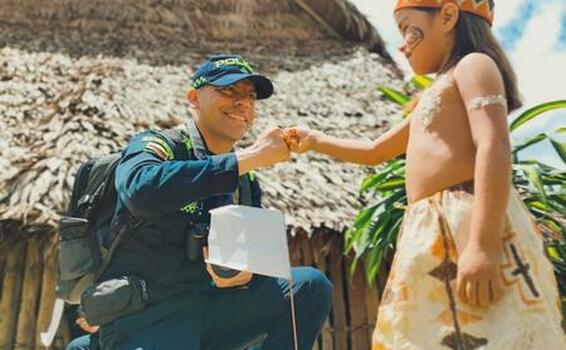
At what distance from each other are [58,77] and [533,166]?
3.95 m

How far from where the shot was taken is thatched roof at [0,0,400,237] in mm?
4164

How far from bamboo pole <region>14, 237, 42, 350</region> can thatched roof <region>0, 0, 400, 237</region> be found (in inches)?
15.6

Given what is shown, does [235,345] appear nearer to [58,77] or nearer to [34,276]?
[34,276]

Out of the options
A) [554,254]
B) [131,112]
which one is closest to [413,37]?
[554,254]

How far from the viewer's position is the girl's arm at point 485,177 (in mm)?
1473

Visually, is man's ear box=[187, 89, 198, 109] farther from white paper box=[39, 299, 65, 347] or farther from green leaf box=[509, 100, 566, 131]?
green leaf box=[509, 100, 566, 131]

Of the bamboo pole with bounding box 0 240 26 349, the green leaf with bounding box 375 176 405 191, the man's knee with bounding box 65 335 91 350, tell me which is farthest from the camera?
the bamboo pole with bounding box 0 240 26 349

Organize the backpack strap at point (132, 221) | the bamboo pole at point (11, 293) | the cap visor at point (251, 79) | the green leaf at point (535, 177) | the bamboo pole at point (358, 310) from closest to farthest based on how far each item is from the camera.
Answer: the backpack strap at point (132, 221) → the cap visor at point (251, 79) → the green leaf at point (535, 177) → the bamboo pole at point (11, 293) → the bamboo pole at point (358, 310)

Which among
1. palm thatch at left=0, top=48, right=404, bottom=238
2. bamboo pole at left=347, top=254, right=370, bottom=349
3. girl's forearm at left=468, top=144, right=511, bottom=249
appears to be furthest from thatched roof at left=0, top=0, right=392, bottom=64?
girl's forearm at left=468, top=144, right=511, bottom=249

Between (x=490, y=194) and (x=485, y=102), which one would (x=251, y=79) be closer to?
(x=485, y=102)

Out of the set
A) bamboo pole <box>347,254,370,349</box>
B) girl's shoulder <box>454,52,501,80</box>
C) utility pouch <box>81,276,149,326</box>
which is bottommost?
bamboo pole <box>347,254,370,349</box>

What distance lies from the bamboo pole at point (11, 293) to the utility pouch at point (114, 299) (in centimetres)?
256

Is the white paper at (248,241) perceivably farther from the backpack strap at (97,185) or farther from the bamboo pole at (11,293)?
the bamboo pole at (11,293)

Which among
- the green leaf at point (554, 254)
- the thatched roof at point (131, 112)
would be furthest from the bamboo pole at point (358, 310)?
the green leaf at point (554, 254)
